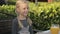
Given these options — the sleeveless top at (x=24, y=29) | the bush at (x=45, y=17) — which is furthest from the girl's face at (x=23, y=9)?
the bush at (x=45, y=17)

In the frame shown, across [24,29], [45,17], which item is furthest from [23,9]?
[45,17]

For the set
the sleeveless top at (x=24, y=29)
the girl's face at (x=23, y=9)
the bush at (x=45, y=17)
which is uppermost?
the girl's face at (x=23, y=9)

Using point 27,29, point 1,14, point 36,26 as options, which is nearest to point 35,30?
point 36,26

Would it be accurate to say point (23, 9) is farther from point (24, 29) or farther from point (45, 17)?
point (45, 17)

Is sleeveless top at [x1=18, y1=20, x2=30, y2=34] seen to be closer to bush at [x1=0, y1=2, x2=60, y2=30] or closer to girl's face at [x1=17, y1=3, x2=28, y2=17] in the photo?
girl's face at [x1=17, y1=3, x2=28, y2=17]

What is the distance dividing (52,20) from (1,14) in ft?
8.73

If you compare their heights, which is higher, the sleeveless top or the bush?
the sleeveless top

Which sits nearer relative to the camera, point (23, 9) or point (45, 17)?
point (23, 9)

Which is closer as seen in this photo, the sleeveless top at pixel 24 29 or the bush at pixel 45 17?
the sleeveless top at pixel 24 29

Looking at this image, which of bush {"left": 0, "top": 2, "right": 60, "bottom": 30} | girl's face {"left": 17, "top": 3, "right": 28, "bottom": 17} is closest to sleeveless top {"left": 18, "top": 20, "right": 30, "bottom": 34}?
girl's face {"left": 17, "top": 3, "right": 28, "bottom": 17}

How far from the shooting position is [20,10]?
3.26 meters

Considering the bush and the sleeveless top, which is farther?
the bush

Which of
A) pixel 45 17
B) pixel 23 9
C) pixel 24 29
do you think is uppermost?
pixel 23 9

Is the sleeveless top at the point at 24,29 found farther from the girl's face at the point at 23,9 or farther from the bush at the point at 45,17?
the bush at the point at 45,17
